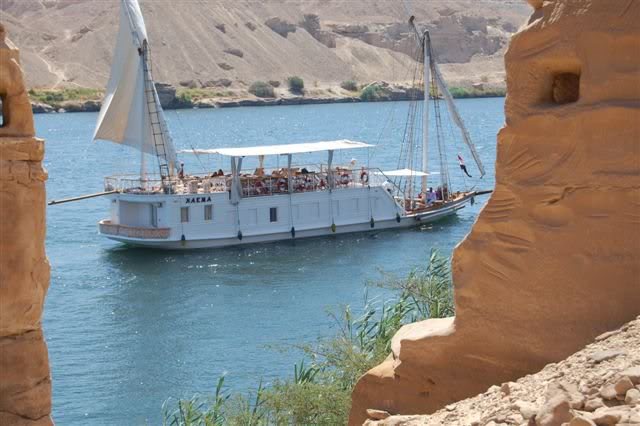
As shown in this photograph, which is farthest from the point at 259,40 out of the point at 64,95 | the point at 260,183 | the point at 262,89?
the point at 260,183

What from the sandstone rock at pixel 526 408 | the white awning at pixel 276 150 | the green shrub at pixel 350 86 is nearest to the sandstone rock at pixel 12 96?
the sandstone rock at pixel 526 408

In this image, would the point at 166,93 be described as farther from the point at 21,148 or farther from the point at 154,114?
the point at 21,148

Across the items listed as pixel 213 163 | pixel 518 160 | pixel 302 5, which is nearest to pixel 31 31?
pixel 302 5

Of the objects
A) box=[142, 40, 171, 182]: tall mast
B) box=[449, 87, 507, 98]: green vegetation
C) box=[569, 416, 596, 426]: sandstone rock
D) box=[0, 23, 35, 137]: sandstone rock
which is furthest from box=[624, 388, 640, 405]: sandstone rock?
box=[449, 87, 507, 98]: green vegetation

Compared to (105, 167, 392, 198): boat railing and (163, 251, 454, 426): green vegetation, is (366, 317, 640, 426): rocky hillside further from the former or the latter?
(105, 167, 392, 198): boat railing

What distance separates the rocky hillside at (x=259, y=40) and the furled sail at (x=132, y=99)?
262 ft

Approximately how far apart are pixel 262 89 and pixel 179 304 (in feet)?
367

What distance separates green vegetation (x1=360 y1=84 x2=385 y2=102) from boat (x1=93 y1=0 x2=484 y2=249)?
9796cm

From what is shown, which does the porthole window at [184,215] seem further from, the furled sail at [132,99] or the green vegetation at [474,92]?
the green vegetation at [474,92]

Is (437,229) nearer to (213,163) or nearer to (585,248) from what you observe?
(213,163)

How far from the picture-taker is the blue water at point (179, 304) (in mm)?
25547

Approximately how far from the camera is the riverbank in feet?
416

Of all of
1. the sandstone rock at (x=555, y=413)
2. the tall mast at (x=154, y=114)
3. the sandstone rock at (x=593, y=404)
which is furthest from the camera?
the tall mast at (x=154, y=114)

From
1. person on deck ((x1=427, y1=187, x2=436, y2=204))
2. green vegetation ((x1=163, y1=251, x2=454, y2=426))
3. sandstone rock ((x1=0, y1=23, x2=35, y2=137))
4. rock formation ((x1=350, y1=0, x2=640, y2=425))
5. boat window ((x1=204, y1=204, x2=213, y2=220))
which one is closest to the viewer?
sandstone rock ((x1=0, y1=23, x2=35, y2=137))
